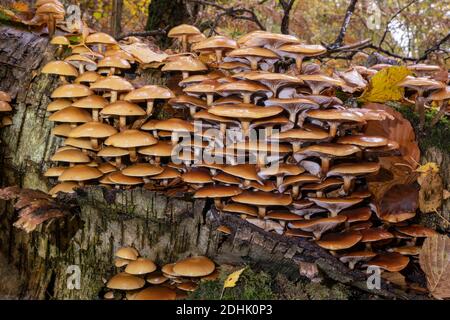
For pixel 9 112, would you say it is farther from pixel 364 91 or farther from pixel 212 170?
pixel 364 91

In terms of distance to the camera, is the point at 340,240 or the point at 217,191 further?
the point at 217,191

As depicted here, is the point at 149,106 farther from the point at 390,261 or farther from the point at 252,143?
the point at 390,261

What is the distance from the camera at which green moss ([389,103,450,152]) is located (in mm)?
4133

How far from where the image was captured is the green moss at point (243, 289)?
3449mm

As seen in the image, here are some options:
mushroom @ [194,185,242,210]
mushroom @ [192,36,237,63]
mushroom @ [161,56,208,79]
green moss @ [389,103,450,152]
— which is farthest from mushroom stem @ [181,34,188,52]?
green moss @ [389,103,450,152]

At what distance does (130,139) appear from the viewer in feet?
12.4

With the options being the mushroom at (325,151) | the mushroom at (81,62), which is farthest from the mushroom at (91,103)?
the mushroom at (325,151)

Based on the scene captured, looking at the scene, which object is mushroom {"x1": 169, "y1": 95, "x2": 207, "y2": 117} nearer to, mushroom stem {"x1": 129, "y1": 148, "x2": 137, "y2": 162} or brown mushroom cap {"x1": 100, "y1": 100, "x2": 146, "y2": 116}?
brown mushroom cap {"x1": 100, "y1": 100, "x2": 146, "y2": 116}

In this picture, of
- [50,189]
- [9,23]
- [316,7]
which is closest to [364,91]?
[50,189]

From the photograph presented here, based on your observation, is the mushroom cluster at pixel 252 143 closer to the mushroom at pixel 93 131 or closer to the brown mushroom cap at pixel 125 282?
the mushroom at pixel 93 131

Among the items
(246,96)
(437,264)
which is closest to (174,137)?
(246,96)

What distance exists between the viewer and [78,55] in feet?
13.6

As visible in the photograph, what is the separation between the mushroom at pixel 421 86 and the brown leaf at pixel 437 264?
118cm

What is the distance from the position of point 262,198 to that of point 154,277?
1293 millimetres
